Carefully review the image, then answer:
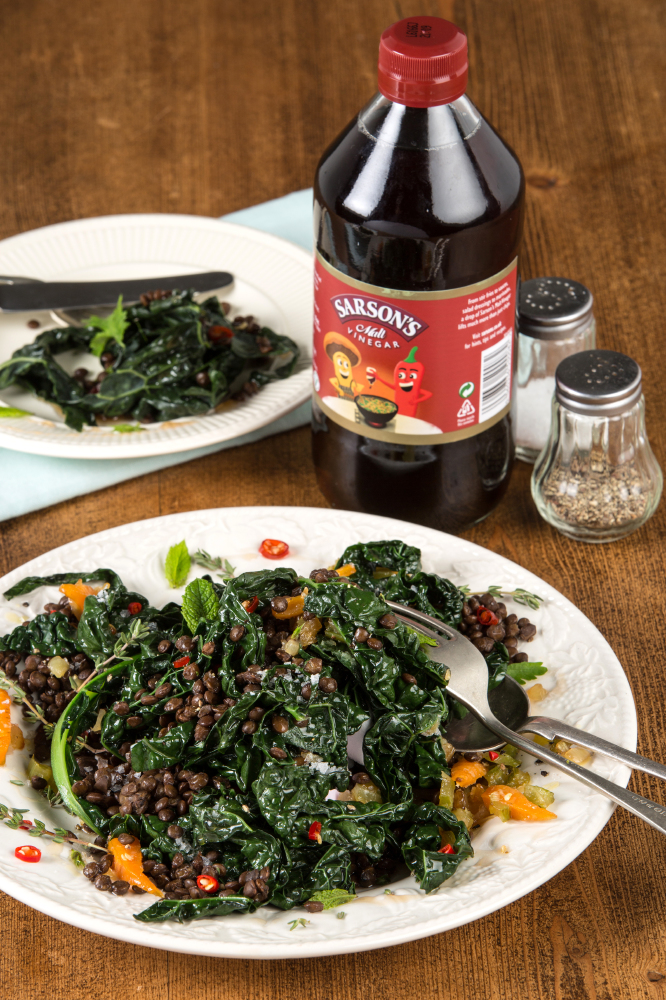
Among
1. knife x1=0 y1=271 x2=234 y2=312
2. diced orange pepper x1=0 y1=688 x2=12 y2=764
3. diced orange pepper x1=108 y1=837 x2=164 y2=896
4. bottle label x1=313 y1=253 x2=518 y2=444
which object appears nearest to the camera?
diced orange pepper x1=108 y1=837 x2=164 y2=896

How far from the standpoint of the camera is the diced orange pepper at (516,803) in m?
1.83

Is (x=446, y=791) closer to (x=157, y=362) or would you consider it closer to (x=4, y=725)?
(x=4, y=725)

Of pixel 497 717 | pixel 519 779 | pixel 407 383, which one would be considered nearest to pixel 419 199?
pixel 407 383

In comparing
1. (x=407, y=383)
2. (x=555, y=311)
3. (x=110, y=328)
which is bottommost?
(x=110, y=328)

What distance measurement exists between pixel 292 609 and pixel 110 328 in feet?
4.18

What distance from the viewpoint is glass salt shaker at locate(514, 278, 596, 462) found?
275 centimetres

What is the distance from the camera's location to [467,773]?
1965mm

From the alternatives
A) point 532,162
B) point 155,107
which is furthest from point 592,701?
point 155,107

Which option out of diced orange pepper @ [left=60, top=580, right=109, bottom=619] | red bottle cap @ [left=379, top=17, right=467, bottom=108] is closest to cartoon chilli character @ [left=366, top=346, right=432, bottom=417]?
red bottle cap @ [left=379, top=17, right=467, bottom=108]

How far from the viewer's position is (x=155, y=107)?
4.26 meters

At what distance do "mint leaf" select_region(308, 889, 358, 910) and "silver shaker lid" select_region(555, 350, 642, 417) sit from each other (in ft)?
4.06

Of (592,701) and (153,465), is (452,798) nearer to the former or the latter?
(592,701)

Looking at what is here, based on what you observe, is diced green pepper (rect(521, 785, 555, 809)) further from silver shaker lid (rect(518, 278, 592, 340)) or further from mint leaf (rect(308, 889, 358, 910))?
silver shaker lid (rect(518, 278, 592, 340))

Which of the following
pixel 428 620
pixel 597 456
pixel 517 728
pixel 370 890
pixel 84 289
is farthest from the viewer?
pixel 84 289
